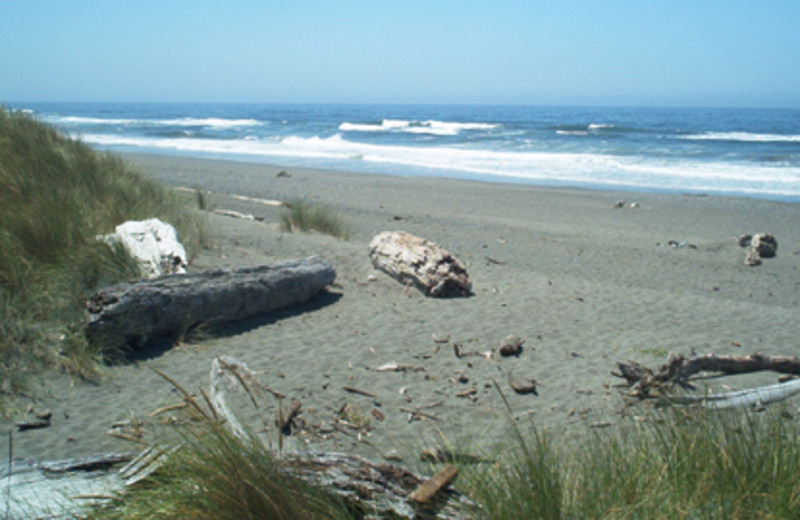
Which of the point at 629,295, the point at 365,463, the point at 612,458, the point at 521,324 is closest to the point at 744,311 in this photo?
the point at 629,295

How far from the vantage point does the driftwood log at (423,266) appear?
7238 mm

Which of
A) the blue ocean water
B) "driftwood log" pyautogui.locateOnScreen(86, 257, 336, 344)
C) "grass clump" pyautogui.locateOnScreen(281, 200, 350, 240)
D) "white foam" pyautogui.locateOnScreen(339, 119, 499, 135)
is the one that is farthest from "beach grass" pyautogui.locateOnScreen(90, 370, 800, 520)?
"white foam" pyautogui.locateOnScreen(339, 119, 499, 135)

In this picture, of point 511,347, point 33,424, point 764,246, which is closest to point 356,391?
point 511,347

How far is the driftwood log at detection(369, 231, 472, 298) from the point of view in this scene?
7.24 m

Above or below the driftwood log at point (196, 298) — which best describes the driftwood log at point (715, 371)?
below

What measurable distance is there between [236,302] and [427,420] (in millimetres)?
2433

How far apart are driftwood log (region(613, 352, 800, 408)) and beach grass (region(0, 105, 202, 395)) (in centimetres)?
407

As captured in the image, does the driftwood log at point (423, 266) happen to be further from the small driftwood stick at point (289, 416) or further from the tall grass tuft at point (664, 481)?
the tall grass tuft at point (664, 481)

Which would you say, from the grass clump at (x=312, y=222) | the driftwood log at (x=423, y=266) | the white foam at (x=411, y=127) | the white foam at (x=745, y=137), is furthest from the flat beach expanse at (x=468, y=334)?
the white foam at (x=411, y=127)

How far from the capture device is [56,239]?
581 cm

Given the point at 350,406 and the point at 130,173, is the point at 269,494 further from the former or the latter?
the point at 130,173

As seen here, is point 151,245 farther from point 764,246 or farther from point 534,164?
point 534,164

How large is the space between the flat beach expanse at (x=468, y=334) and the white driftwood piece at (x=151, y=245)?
717 millimetres

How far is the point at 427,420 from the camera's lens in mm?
4344
